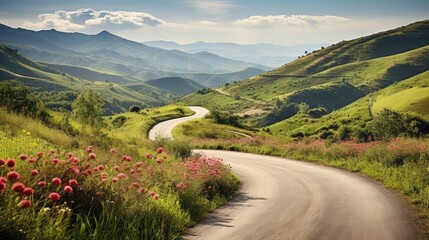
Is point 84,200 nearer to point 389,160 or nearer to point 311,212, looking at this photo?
point 311,212

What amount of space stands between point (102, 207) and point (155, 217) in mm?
1448

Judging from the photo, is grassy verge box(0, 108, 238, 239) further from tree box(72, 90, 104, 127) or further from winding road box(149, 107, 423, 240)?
tree box(72, 90, 104, 127)

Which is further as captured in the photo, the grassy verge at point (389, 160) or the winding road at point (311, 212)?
the grassy verge at point (389, 160)

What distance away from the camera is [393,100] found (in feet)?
453

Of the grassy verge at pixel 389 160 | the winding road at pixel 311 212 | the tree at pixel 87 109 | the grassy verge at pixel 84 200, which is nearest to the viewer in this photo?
the grassy verge at pixel 84 200

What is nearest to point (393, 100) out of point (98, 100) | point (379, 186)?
point (98, 100)

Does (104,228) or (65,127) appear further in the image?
(65,127)

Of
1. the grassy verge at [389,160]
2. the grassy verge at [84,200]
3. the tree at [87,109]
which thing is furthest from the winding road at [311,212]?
the tree at [87,109]

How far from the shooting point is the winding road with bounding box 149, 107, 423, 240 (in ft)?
30.6

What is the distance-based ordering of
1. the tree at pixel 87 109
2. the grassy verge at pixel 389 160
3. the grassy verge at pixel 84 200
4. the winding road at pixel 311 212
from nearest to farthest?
1. the grassy verge at pixel 84 200
2. the winding road at pixel 311 212
3. the grassy verge at pixel 389 160
4. the tree at pixel 87 109

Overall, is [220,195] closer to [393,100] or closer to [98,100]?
[98,100]

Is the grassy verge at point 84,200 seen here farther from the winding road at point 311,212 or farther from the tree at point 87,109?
the tree at point 87,109

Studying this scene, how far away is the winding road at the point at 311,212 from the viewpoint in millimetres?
9320

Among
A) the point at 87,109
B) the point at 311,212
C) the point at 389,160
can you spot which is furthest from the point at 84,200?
the point at 87,109
